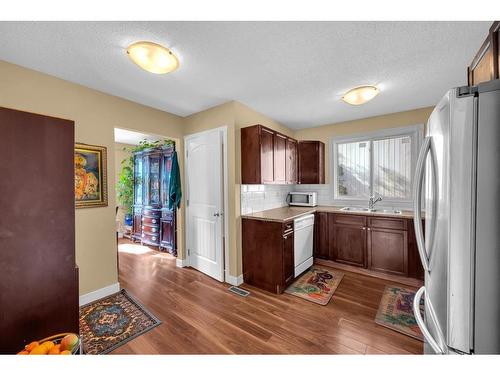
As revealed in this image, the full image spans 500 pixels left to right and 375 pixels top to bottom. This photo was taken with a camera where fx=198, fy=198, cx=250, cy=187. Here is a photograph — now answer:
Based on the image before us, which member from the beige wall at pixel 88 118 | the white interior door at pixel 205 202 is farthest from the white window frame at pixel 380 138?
the beige wall at pixel 88 118

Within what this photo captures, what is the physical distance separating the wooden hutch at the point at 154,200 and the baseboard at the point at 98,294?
4.64 feet

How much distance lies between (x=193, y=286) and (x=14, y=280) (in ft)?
5.77

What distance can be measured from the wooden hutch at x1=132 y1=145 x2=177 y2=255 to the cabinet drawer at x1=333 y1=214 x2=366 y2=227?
9.60ft

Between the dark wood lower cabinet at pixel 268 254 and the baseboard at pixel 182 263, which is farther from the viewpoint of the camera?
the baseboard at pixel 182 263

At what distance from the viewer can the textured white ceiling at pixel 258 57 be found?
1.41 metres

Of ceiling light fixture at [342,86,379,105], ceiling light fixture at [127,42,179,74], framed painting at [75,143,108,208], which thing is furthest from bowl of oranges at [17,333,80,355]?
ceiling light fixture at [342,86,379,105]

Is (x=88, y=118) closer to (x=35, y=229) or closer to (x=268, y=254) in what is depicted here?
(x=35, y=229)

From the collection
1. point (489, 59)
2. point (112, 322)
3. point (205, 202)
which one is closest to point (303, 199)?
point (205, 202)

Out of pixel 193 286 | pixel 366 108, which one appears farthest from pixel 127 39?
pixel 366 108

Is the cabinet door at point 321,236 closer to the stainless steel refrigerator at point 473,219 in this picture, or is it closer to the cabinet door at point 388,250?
the cabinet door at point 388,250

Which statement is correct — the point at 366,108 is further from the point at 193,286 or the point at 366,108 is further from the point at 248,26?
the point at 193,286

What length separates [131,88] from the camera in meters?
2.31

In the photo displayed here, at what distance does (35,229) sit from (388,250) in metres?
3.76

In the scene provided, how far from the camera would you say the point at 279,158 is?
10.0 ft
